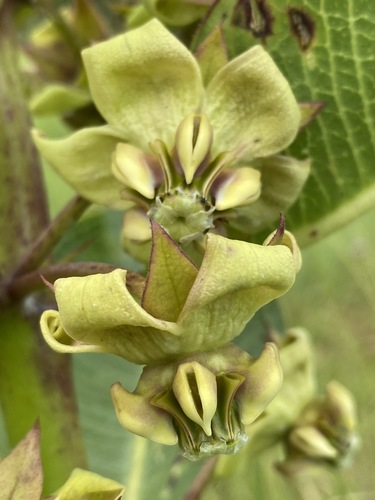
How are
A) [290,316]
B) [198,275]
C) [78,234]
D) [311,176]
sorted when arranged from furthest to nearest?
[290,316], [78,234], [311,176], [198,275]

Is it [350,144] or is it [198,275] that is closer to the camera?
[198,275]

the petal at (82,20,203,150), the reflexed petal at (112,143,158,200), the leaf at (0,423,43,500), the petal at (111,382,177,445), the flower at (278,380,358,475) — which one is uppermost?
the petal at (82,20,203,150)

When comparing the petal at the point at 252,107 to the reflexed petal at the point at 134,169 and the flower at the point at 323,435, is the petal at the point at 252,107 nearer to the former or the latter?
the reflexed petal at the point at 134,169

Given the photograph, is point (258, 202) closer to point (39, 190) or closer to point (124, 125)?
point (124, 125)

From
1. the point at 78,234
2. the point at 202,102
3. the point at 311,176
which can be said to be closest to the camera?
the point at 202,102

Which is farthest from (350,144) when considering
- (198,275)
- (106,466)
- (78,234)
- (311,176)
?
(106,466)

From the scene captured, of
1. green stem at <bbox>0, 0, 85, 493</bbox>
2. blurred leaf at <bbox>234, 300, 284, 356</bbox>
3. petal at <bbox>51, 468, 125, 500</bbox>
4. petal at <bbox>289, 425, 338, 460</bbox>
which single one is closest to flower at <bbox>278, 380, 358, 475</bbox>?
petal at <bbox>289, 425, 338, 460</bbox>

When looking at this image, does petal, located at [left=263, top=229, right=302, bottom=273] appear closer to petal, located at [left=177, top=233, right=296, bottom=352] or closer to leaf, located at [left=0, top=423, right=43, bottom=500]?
petal, located at [left=177, top=233, right=296, bottom=352]

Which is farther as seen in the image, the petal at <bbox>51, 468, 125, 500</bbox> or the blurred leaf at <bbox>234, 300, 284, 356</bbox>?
the blurred leaf at <bbox>234, 300, 284, 356</bbox>
